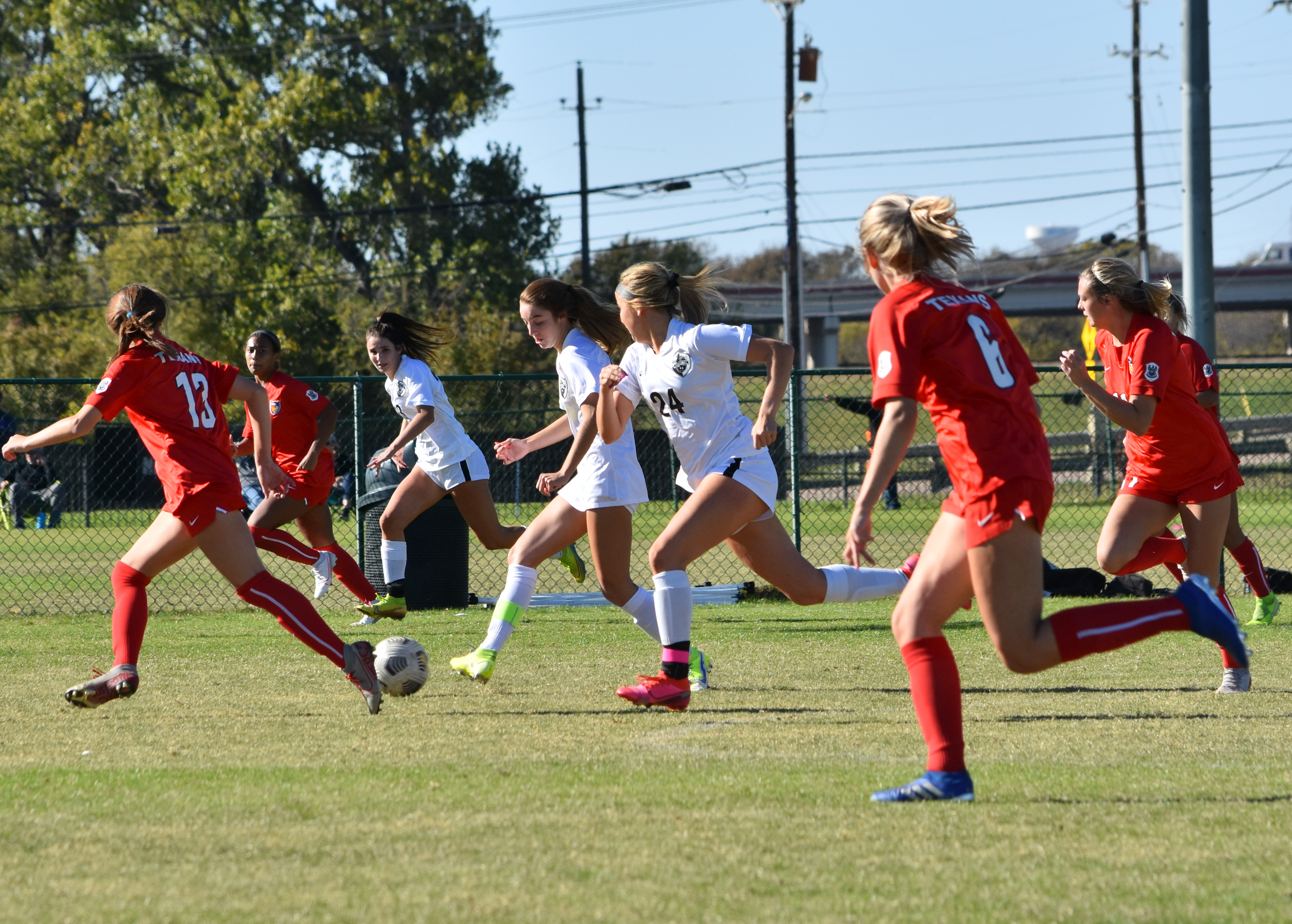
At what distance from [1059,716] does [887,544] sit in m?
10.4

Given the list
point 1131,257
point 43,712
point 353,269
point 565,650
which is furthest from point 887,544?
point 1131,257

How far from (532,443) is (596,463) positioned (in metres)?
0.83

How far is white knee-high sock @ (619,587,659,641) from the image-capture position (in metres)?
6.41

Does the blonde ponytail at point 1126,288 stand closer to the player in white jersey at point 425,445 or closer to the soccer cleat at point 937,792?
the soccer cleat at point 937,792

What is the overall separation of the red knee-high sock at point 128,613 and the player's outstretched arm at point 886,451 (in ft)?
10.7

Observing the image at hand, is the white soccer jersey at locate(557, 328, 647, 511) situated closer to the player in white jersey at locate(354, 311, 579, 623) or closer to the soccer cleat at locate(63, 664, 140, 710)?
the soccer cleat at locate(63, 664, 140, 710)

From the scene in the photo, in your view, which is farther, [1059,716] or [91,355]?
[91,355]

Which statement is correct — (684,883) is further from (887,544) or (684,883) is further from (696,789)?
(887,544)

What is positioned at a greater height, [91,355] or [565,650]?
[91,355]

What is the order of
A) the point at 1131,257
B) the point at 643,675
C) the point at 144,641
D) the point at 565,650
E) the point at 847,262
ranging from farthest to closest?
the point at 847,262 → the point at 1131,257 → the point at 144,641 → the point at 565,650 → the point at 643,675

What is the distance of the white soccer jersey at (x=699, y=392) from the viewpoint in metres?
5.70

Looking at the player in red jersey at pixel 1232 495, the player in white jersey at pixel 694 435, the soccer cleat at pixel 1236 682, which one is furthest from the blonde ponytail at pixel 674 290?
the soccer cleat at pixel 1236 682

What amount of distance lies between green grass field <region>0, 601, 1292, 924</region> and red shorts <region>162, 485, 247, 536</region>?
0.84 meters

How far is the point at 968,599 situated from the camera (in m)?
4.23
